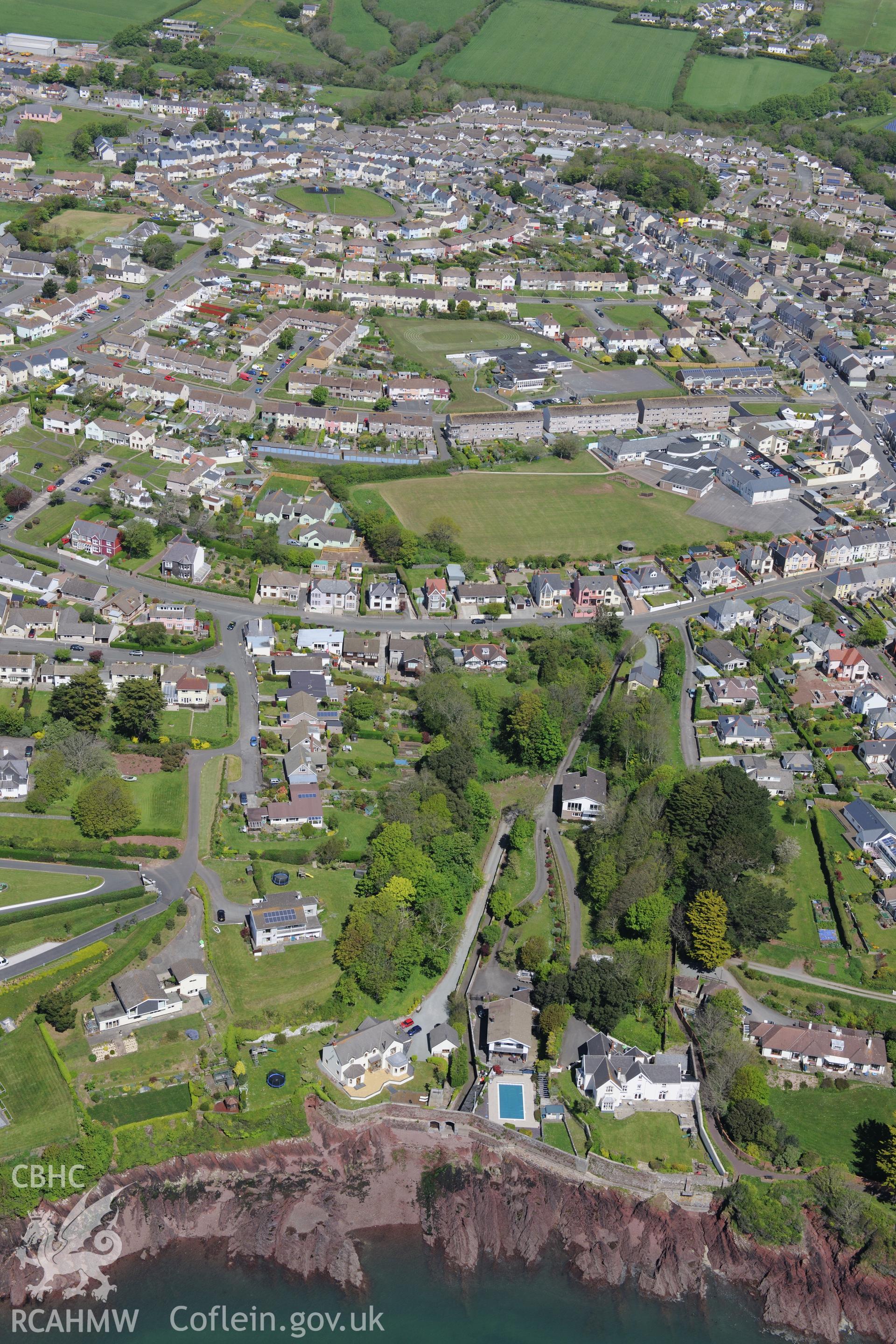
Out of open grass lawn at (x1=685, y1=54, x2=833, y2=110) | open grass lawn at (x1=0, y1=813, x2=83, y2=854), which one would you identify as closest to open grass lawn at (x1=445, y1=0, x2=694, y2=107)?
open grass lawn at (x1=685, y1=54, x2=833, y2=110)

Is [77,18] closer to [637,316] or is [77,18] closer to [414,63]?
[414,63]

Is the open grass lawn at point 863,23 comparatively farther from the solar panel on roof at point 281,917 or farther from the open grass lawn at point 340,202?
the solar panel on roof at point 281,917

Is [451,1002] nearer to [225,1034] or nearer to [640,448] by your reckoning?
[225,1034]

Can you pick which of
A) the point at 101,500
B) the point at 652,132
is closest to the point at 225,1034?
the point at 101,500

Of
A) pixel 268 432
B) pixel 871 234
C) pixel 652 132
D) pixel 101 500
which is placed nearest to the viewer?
pixel 101 500

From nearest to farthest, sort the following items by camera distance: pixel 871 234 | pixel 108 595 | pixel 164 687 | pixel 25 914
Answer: pixel 25 914 < pixel 164 687 < pixel 108 595 < pixel 871 234

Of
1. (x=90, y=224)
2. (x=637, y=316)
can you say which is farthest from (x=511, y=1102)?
(x=90, y=224)

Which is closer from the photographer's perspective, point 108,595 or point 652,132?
point 108,595
